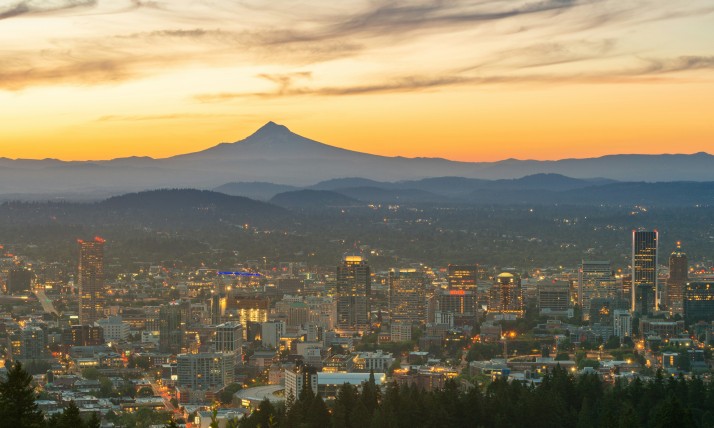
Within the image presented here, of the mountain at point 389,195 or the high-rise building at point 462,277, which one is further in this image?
the mountain at point 389,195

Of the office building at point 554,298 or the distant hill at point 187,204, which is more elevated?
A: the distant hill at point 187,204

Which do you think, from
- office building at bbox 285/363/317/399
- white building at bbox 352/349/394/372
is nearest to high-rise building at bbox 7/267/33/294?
white building at bbox 352/349/394/372

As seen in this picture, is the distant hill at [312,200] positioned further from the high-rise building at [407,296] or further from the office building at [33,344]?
the office building at [33,344]

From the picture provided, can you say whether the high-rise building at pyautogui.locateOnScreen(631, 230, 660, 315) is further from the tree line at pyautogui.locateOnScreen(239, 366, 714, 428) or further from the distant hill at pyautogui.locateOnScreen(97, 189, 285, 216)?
the distant hill at pyautogui.locateOnScreen(97, 189, 285, 216)

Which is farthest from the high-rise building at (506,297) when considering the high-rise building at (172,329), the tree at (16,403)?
the tree at (16,403)

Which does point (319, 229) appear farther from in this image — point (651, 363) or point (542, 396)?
point (542, 396)
